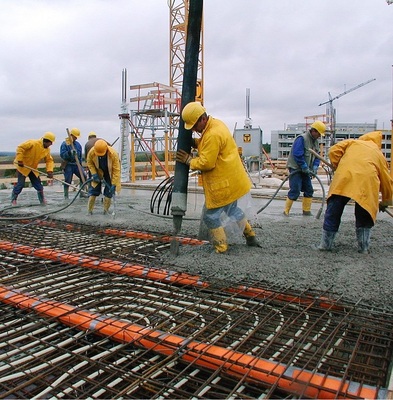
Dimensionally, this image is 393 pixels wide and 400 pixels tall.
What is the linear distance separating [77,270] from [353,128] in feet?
181

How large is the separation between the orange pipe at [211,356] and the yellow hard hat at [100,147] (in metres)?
3.83

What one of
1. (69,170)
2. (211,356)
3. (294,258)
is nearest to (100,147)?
(69,170)

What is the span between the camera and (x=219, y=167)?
404cm

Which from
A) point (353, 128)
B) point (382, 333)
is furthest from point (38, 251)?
point (353, 128)

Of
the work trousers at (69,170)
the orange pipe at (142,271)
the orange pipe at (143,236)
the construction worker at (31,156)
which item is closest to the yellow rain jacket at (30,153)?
the construction worker at (31,156)

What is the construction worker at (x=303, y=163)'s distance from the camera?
6.77 metres

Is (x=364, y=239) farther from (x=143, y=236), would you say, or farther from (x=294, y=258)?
(x=143, y=236)

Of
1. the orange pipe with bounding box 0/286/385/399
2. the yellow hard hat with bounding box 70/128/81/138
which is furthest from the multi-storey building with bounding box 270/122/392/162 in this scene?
the orange pipe with bounding box 0/286/385/399

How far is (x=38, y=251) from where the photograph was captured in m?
4.23

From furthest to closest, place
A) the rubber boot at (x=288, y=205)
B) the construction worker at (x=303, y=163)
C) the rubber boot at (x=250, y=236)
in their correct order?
the rubber boot at (x=288, y=205), the construction worker at (x=303, y=163), the rubber boot at (x=250, y=236)

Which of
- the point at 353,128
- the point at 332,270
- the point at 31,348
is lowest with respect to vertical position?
the point at 31,348

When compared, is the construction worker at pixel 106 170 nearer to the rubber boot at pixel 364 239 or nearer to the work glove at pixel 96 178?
the work glove at pixel 96 178

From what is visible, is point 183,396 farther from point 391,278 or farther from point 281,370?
point 391,278

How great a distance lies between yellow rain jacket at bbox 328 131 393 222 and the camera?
3.92 metres
